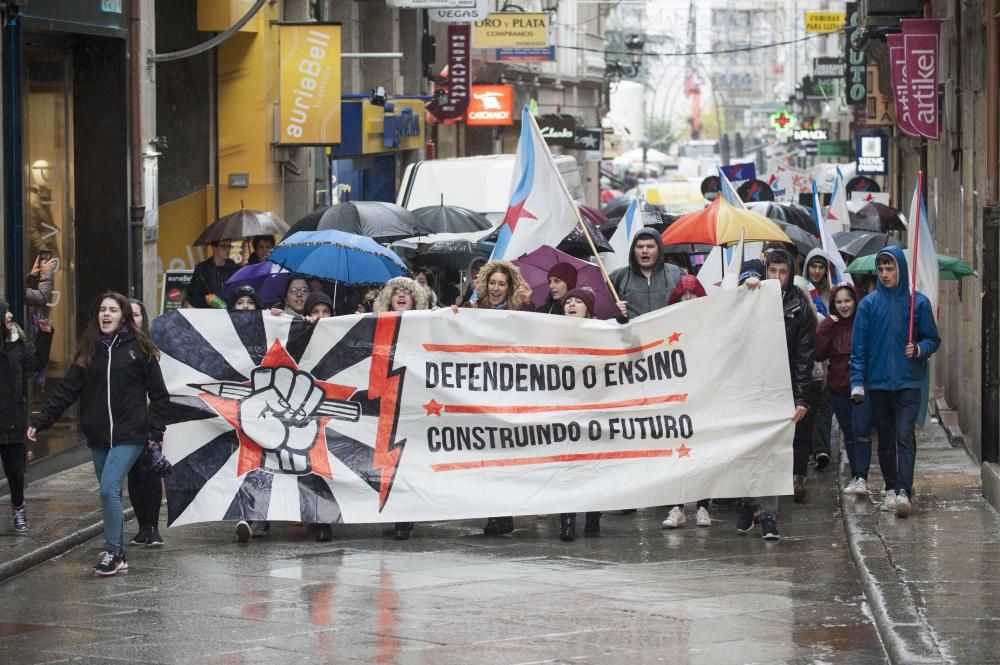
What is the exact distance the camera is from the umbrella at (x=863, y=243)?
18.1m

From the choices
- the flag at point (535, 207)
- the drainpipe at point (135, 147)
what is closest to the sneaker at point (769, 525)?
the flag at point (535, 207)

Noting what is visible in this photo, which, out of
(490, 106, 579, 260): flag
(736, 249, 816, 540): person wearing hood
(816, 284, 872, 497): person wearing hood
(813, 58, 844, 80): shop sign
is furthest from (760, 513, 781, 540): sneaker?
(813, 58, 844, 80): shop sign

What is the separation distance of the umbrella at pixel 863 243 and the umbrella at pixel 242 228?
5.85 metres

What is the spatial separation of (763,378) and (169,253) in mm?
12675

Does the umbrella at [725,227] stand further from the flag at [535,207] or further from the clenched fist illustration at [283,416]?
the clenched fist illustration at [283,416]

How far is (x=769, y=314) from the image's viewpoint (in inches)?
460

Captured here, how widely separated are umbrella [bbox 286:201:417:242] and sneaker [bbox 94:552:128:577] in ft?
21.0

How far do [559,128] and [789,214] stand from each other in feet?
85.2

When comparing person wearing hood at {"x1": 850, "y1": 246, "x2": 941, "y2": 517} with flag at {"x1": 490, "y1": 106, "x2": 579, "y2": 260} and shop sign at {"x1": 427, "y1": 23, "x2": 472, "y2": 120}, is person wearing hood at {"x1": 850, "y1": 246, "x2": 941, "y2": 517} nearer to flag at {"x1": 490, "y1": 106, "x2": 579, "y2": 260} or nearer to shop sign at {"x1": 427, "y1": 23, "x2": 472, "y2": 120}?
flag at {"x1": 490, "y1": 106, "x2": 579, "y2": 260}

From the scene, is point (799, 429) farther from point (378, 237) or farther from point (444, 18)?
point (444, 18)

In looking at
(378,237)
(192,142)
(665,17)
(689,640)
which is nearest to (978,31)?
(378,237)

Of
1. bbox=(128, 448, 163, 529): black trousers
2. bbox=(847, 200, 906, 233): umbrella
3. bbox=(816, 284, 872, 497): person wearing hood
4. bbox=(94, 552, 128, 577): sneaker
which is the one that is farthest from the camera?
bbox=(847, 200, 906, 233): umbrella

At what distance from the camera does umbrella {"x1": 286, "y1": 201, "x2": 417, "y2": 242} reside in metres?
16.8

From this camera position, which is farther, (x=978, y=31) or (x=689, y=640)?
(x=978, y=31)
